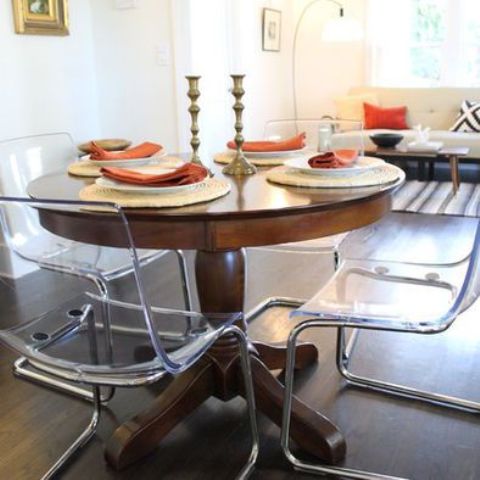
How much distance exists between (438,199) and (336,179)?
125 inches

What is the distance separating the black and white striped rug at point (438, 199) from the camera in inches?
165

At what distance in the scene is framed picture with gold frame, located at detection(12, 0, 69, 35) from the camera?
294 cm

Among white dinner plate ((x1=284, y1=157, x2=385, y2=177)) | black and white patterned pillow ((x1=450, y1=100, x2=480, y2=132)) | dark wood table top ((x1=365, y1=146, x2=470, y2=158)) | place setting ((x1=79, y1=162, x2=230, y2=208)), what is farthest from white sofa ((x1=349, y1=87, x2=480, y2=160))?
place setting ((x1=79, y1=162, x2=230, y2=208))

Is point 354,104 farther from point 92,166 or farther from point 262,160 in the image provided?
point 92,166

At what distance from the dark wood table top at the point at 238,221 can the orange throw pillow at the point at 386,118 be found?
4.43 meters

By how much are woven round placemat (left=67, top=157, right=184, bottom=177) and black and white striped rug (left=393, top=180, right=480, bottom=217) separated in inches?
105

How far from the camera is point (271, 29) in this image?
5.63m

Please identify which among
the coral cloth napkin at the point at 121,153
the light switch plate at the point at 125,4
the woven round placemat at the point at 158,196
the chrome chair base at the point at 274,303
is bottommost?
the chrome chair base at the point at 274,303

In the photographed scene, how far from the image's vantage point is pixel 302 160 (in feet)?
5.88

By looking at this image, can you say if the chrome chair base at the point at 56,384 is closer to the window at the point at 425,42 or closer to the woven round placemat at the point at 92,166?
the woven round placemat at the point at 92,166

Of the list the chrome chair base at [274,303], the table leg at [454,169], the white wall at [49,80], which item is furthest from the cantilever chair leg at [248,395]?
→ the table leg at [454,169]

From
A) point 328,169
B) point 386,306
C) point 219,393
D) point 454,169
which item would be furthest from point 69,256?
point 454,169

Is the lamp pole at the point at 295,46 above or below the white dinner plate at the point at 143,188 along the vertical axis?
above

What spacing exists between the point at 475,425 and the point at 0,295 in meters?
1.37
